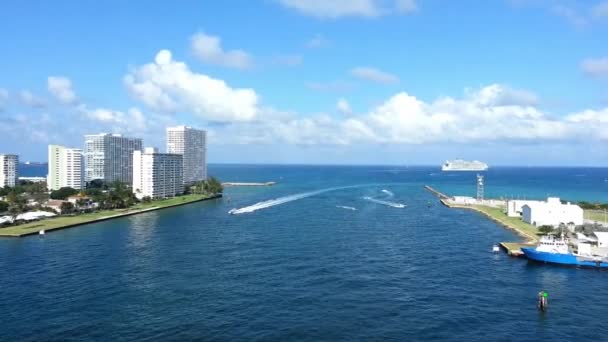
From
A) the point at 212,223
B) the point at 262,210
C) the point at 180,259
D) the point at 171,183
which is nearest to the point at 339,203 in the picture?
the point at 262,210

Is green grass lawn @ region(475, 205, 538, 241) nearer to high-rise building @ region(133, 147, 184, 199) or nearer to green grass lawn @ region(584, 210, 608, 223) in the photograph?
green grass lawn @ region(584, 210, 608, 223)

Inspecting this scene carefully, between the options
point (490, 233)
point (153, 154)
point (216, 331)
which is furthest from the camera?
point (153, 154)

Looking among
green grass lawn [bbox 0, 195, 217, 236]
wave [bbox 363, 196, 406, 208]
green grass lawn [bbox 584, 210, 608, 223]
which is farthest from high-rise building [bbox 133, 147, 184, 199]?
green grass lawn [bbox 584, 210, 608, 223]

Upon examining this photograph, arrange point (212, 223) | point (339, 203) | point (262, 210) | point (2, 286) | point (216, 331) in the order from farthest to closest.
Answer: point (339, 203) < point (262, 210) < point (212, 223) < point (2, 286) < point (216, 331)

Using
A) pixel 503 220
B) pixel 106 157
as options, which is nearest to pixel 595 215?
pixel 503 220

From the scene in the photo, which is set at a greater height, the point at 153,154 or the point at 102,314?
the point at 153,154

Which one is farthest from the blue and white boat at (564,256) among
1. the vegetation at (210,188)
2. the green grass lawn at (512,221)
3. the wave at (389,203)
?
the vegetation at (210,188)

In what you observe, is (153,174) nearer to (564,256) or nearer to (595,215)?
(564,256)

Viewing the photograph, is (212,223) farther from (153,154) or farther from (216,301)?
(153,154)
